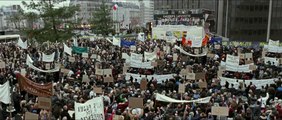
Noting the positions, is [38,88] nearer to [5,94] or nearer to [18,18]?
[5,94]

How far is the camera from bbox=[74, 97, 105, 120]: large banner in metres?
9.55

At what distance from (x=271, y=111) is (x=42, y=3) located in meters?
25.9

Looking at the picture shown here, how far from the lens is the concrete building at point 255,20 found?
5012 cm

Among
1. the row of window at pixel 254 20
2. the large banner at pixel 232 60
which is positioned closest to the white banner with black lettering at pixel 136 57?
the large banner at pixel 232 60

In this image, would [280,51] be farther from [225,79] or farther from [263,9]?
[263,9]

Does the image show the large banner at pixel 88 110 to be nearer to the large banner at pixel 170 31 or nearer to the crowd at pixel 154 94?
the crowd at pixel 154 94

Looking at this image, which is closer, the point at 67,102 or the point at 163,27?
the point at 67,102

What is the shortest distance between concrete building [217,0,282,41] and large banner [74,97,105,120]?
44.4 meters

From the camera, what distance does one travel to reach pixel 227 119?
1143 centimetres

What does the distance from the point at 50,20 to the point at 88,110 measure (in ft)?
80.8

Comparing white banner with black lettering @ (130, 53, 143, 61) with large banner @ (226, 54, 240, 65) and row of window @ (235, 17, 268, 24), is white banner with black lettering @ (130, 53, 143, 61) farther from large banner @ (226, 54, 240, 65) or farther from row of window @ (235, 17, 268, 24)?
row of window @ (235, 17, 268, 24)

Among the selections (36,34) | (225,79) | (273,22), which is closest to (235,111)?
(225,79)

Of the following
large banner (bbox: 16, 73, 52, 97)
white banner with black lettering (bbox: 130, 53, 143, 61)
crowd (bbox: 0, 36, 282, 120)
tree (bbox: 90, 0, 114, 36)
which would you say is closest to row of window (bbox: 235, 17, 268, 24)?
tree (bbox: 90, 0, 114, 36)

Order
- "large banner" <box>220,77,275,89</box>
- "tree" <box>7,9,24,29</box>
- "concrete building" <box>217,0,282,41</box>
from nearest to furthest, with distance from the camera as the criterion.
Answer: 1. "large banner" <box>220,77,275,89</box>
2. "tree" <box>7,9,24,29</box>
3. "concrete building" <box>217,0,282,41</box>
